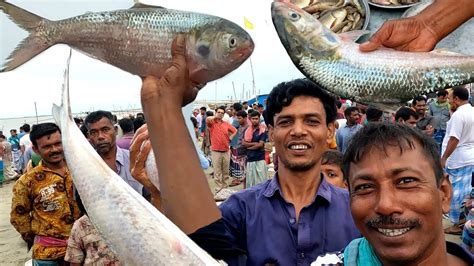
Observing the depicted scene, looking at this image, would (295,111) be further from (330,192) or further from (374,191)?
(374,191)

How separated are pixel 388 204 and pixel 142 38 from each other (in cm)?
88

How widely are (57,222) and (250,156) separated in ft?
20.9

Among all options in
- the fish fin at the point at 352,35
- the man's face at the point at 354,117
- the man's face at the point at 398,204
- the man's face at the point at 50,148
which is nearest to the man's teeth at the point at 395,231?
the man's face at the point at 398,204

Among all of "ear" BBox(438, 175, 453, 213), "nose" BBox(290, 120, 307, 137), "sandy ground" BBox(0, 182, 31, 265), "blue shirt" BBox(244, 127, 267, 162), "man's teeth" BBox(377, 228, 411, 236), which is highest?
"nose" BBox(290, 120, 307, 137)

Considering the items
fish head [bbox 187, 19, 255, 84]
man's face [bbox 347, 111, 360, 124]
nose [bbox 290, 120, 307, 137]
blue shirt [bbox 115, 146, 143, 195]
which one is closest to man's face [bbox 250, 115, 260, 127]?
man's face [bbox 347, 111, 360, 124]

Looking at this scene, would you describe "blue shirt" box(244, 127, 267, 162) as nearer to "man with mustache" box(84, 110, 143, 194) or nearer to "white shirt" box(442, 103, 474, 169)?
"white shirt" box(442, 103, 474, 169)

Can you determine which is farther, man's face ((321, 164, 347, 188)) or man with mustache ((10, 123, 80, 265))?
man with mustache ((10, 123, 80, 265))

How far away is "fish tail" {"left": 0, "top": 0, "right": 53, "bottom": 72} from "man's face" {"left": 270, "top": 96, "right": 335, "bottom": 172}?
1.37m

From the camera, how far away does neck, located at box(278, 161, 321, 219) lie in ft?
7.66

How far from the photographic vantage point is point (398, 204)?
4.90 feet

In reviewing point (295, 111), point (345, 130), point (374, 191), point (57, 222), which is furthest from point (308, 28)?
point (345, 130)

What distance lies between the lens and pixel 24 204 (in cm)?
489

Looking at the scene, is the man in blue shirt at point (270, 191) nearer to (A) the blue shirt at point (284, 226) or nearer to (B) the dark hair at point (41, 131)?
(A) the blue shirt at point (284, 226)

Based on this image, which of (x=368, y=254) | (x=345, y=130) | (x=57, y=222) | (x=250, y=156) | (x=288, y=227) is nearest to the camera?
(x=368, y=254)
